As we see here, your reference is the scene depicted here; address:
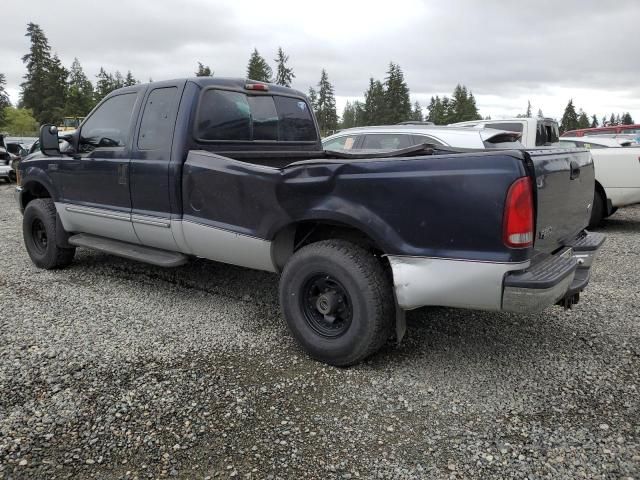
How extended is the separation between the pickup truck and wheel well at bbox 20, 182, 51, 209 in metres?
0.78

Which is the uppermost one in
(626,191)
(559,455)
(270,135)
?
(270,135)

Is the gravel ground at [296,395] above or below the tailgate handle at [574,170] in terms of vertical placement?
below

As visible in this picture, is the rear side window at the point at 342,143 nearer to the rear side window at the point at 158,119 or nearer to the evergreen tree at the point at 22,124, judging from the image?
the rear side window at the point at 158,119

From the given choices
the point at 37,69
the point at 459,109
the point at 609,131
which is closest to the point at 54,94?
the point at 37,69

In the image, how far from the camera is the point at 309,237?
3.67 metres

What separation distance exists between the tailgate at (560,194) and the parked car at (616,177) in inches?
192

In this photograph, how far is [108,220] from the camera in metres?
4.79

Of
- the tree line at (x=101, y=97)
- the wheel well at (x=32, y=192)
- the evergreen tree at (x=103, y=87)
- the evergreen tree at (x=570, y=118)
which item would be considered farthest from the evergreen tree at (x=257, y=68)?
the wheel well at (x=32, y=192)

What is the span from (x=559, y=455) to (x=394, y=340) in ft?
Result: 4.99

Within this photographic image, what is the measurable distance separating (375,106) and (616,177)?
69.9 meters

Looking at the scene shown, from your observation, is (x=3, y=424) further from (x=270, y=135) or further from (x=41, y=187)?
(x=41, y=187)

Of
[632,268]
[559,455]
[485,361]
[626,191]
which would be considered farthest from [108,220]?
Answer: [626,191]

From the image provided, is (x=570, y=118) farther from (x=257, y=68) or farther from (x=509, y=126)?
(x=509, y=126)

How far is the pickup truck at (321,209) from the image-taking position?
2676mm
